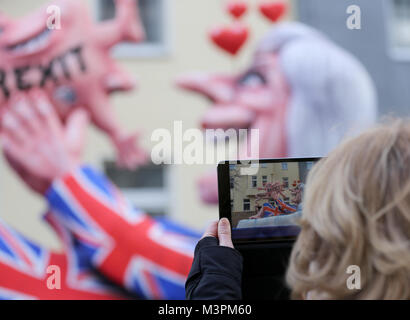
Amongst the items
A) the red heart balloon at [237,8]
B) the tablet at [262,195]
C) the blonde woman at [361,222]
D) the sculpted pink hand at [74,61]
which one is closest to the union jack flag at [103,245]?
the sculpted pink hand at [74,61]

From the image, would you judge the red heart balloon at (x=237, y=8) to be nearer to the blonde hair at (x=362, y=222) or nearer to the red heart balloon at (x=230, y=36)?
the red heart balloon at (x=230, y=36)

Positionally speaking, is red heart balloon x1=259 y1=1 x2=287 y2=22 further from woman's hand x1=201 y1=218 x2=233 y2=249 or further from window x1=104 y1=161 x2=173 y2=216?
woman's hand x1=201 y1=218 x2=233 y2=249

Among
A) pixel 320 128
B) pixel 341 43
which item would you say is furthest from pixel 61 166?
pixel 341 43

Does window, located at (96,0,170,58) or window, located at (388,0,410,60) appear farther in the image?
window, located at (388,0,410,60)

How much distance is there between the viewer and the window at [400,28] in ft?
7.24

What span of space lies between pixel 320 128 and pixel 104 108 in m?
0.83

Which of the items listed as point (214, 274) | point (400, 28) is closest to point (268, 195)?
point (214, 274)

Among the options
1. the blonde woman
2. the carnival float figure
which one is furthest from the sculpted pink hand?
the blonde woman

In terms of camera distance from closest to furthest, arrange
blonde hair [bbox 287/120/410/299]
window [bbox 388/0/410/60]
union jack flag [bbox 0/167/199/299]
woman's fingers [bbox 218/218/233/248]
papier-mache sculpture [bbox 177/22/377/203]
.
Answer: blonde hair [bbox 287/120/410/299], woman's fingers [bbox 218/218/233/248], union jack flag [bbox 0/167/199/299], papier-mache sculpture [bbox 177/22/377/203], window [bbox 388/0/410/60]

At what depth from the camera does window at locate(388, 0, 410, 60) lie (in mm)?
2207

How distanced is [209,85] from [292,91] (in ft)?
1.09

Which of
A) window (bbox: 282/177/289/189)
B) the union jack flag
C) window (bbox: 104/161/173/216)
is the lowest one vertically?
the union jack flag

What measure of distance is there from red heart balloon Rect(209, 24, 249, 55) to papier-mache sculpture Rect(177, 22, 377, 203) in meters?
0.08

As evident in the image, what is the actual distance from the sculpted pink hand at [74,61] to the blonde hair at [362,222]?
155cm
